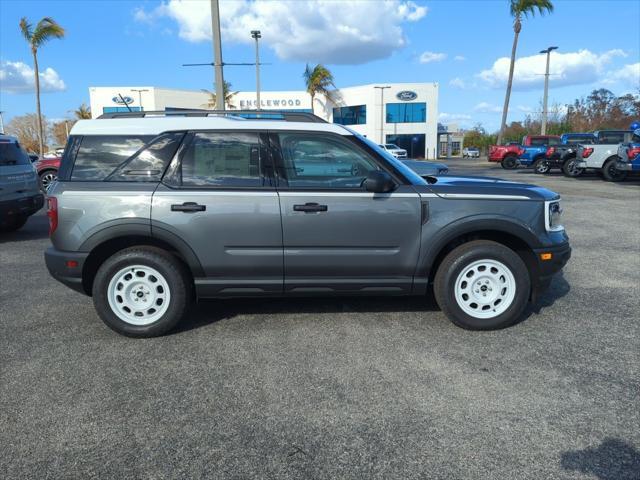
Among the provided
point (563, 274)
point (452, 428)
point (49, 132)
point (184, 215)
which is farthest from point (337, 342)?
point (49, 132)

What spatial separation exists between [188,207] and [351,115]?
2085 inches

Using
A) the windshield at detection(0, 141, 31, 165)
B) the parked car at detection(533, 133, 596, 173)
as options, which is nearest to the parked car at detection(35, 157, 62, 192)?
the windshield at detection(0, 141, 31, 165)

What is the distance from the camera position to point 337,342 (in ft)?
13.1

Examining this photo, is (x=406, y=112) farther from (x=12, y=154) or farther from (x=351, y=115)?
(x=12, y=154)

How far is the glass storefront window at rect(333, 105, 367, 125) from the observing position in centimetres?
5365

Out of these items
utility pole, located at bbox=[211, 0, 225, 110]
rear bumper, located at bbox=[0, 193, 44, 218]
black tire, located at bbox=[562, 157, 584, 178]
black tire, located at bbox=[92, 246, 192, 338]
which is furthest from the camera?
black tire, located at bbox=[562, 157, 584, 178]

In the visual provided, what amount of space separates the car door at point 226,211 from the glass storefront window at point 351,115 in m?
50.5

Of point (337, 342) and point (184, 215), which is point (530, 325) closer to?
point (337, 342)

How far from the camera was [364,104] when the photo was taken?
5303cm

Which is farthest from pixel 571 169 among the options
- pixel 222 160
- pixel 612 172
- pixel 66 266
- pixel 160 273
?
pixel 66 266

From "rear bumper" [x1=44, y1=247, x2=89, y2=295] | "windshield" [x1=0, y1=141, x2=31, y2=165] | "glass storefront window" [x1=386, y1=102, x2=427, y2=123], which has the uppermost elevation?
"glass storefront window" [x1=386, y1=102, x2=427, y2=123]

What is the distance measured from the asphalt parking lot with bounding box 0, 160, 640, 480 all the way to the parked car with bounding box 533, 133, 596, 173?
1823 cm

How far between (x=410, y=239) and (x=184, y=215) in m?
1.87

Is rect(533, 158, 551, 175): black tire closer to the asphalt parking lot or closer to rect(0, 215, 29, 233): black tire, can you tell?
the asphalt parking lot
